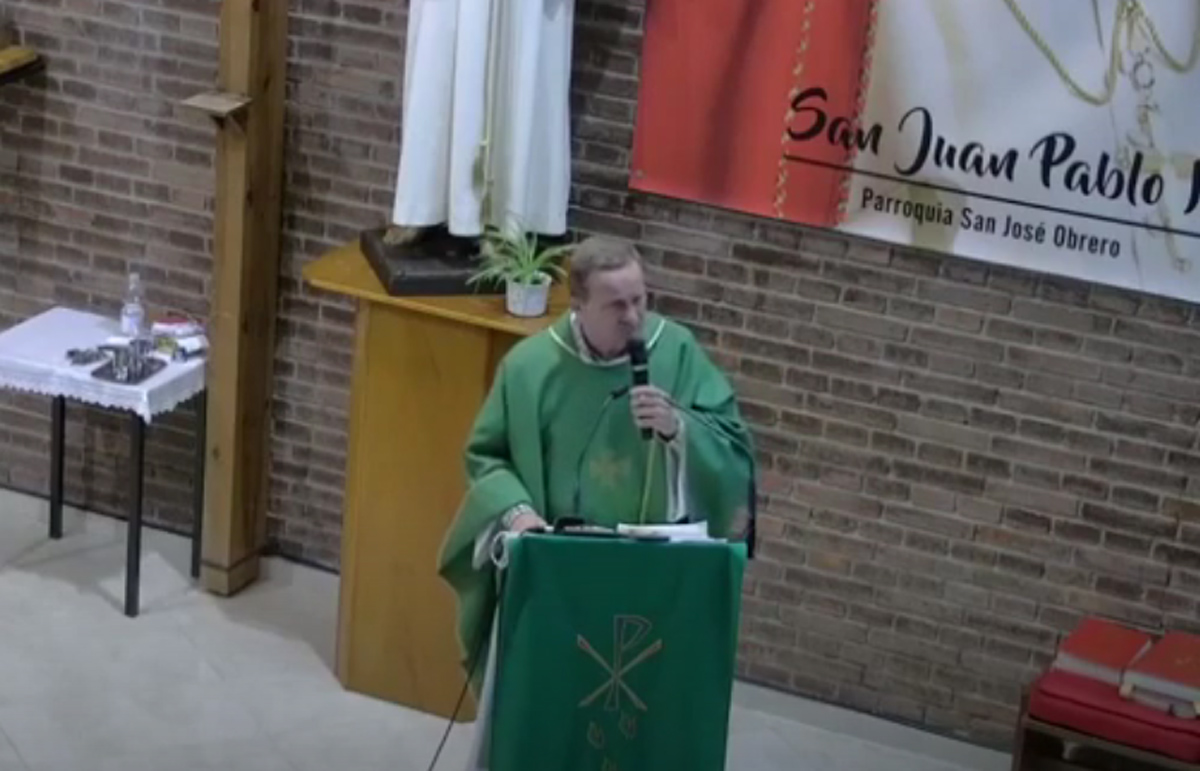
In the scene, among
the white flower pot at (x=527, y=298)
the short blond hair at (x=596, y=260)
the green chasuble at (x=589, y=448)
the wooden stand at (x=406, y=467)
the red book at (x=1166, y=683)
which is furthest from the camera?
the wooden stand at (x=406, y=467)

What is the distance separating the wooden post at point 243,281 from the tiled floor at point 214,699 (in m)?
0.18

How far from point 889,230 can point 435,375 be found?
1160mm

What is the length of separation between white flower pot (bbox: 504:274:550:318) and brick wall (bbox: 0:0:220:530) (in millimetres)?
1203

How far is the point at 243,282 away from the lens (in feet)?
18.8

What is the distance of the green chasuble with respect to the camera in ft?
14.3

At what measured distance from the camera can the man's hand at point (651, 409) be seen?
4.15 meters

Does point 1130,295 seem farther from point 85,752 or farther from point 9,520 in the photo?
point 9,520

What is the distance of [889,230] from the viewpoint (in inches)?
204

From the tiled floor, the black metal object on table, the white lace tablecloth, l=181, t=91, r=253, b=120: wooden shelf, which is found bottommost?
the tiled floor

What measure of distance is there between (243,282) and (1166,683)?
8.48ft

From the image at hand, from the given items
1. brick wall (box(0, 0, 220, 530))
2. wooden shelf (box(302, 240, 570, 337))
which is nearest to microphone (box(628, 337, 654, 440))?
wooden shelf (box(302, 240, 570, 337))

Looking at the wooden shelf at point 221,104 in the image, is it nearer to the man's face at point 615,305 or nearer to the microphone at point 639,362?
the man's face at point 615,305

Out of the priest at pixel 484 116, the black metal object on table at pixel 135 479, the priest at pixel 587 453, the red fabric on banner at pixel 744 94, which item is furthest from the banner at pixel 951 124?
the black metal object on table at pixel 135 479

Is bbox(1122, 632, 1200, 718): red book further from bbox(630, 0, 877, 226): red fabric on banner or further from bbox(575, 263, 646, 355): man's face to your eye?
bbox(575, 263, 646, 355): man's face
